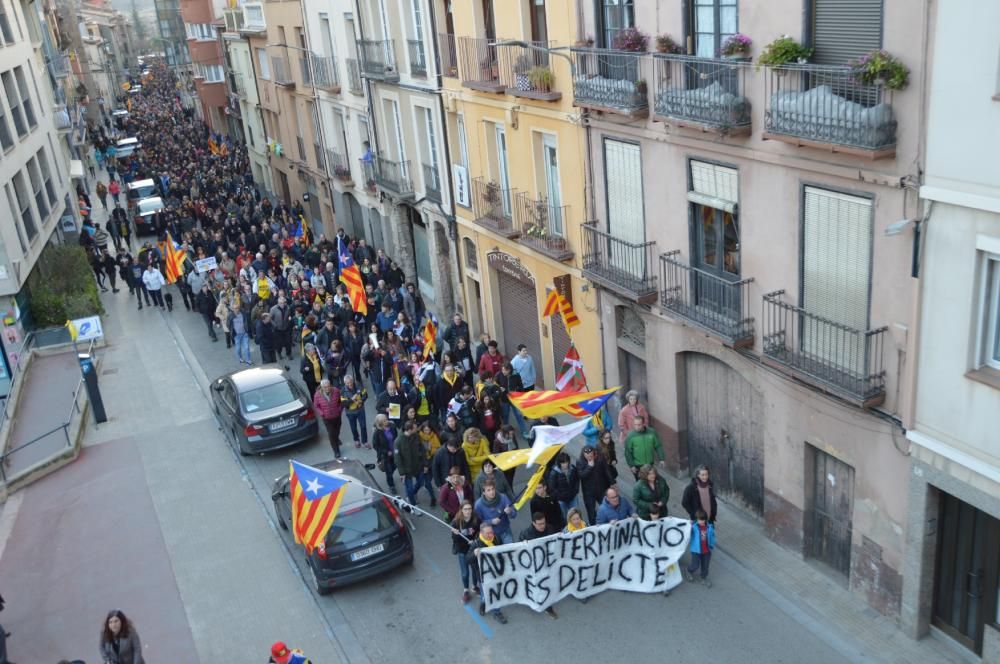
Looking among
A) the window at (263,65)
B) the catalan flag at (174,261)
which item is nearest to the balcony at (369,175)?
the catalan flag at (174,261)

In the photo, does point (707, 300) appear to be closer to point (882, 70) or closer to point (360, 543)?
point (882, 70)

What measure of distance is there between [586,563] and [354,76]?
19825 millimetres

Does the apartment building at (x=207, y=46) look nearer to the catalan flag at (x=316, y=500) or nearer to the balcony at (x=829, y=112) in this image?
the catalan flag at (x=316, y=500)

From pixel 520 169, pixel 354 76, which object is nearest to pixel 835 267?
pixel 520 169

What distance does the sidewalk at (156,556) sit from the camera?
13.3m

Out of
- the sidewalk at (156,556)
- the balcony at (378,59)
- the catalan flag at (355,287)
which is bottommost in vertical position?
the sidewalk at (156,556)

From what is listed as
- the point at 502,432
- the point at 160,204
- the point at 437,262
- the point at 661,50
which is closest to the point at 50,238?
the point at 160,204

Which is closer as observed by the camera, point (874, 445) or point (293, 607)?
point (874, 445)

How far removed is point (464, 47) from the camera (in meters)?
20.1

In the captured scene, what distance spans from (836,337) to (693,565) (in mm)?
4006

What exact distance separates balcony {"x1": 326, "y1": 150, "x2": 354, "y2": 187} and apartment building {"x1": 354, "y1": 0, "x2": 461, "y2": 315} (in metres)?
2.64

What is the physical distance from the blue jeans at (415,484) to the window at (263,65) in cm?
2765

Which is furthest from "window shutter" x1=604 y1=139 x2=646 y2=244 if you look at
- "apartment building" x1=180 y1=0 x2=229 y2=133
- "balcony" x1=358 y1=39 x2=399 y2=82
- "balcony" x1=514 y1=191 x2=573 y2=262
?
"apartment building" x1=180 y1=0 x2=229 y2=133

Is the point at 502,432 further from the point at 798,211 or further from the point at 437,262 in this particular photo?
the point at 437,262
